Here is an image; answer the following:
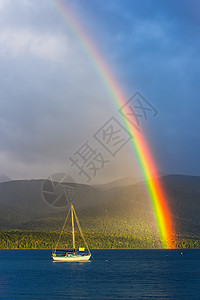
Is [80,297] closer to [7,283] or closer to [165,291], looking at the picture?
[165,291]

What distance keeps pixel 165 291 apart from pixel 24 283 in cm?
3495

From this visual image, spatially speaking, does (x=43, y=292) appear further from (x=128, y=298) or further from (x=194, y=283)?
(x=194, y=283)

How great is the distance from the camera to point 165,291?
90.9 meters

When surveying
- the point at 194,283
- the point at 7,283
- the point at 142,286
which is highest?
the point at 194,283

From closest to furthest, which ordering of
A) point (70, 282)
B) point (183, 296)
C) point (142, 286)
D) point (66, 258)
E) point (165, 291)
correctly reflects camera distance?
point (183, 296)
point (165, 291)
point (142, 286)
point (70, 282)
point (66, 258)

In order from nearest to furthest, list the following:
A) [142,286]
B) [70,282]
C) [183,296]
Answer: [183,296] → [142,286] → [70,282]

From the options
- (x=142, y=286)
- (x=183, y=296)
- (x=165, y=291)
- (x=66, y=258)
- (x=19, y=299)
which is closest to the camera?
(x=19, y=299)

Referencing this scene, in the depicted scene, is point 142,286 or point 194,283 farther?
point 194,283

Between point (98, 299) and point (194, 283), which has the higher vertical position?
point (194, 283)

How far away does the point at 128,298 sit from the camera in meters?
79.8

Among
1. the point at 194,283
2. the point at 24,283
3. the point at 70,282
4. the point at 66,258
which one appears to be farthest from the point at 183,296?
the point at 66,258

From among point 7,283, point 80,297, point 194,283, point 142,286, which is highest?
point 194,283

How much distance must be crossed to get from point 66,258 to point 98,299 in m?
102

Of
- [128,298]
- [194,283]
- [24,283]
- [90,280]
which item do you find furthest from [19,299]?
[194,283]
